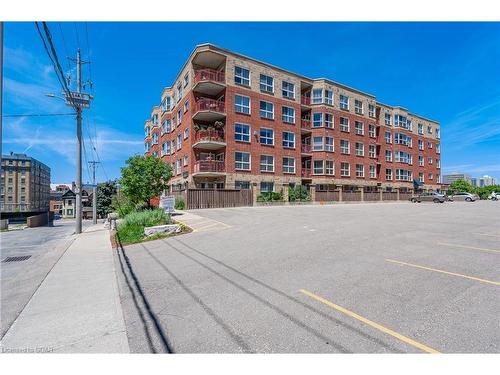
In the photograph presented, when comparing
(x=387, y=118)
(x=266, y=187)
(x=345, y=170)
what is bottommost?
(x=266, y=187)

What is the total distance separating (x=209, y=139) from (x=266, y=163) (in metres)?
7.55

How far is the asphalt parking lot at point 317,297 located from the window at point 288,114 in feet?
83.3

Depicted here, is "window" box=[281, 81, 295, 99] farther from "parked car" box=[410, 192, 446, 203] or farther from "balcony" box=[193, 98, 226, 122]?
"parked car" box=[410, 192, 446, 203]

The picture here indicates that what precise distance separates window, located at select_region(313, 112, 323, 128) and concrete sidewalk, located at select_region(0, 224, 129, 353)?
33131 mm

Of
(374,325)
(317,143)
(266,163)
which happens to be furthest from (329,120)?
(374,325)

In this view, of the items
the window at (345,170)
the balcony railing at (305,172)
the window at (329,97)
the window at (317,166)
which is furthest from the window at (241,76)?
the window at (345,170)

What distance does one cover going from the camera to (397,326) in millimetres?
3705

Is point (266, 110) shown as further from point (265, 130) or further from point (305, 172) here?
point (305, 172)

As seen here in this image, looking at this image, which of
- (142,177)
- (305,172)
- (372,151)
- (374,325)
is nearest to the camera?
(374,325)

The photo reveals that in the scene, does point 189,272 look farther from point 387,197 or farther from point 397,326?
point 387,197

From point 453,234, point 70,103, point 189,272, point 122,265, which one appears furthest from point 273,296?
point 70,103

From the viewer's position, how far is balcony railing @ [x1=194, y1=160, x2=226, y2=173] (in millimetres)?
26516

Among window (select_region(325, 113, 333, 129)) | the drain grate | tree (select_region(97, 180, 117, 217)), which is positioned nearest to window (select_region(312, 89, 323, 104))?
window (select_region(325, 113, 333, 129))

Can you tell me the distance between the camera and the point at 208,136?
2688 centimetres
